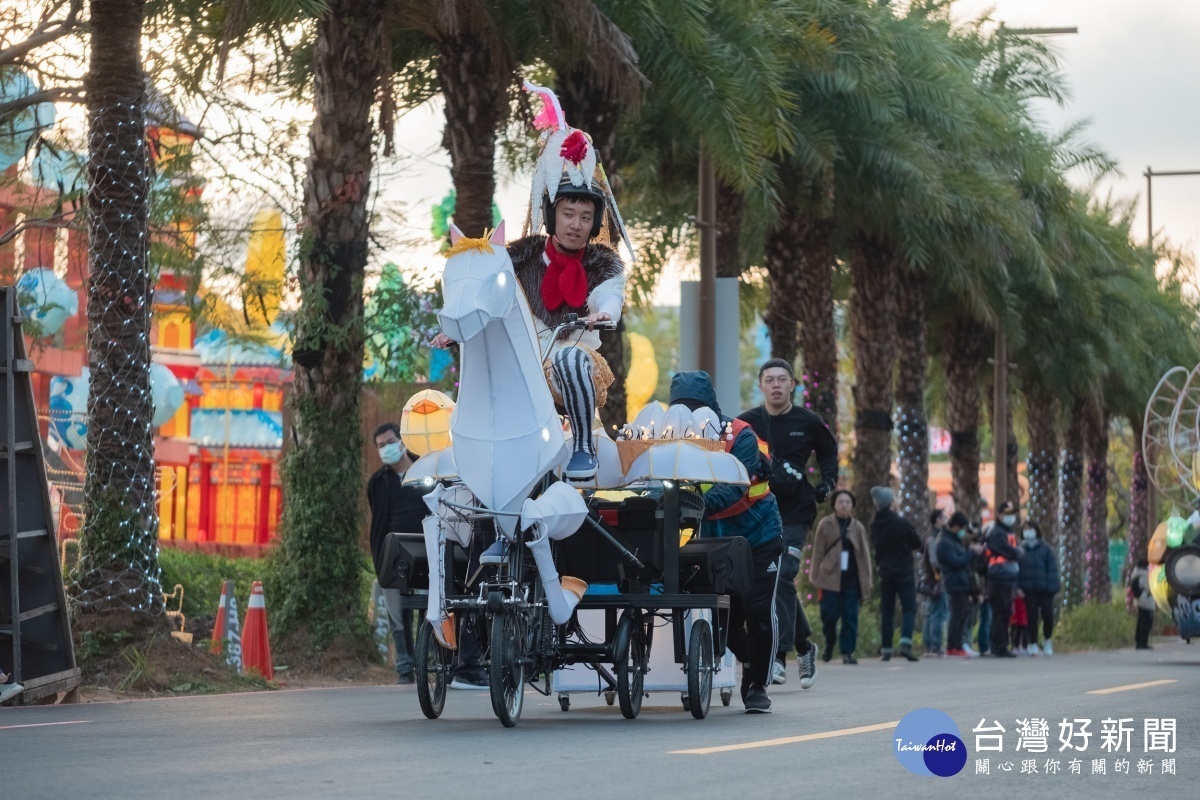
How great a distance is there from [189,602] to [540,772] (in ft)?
69.6

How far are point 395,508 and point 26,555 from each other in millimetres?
3464

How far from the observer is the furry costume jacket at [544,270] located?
1020cm

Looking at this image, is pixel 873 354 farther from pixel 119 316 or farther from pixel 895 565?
pixel 119 316

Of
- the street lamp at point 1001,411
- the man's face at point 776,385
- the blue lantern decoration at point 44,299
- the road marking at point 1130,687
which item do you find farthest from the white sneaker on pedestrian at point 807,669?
the street lamp at point 1001,411

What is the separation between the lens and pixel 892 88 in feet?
78.5

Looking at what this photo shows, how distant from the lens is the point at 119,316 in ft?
46.5

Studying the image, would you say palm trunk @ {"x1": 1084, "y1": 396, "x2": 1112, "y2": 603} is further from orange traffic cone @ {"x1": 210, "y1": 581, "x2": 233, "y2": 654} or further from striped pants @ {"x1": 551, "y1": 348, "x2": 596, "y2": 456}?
striped pants @ {"x1": 551, "y1": 348, "x2": 596, "y2": 456}

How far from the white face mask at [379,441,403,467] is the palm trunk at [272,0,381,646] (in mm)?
1802

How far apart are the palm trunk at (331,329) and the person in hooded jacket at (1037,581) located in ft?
41.3

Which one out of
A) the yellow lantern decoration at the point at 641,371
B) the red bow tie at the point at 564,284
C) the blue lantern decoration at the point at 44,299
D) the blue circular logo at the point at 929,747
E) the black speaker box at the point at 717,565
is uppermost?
the yellow lantern decoration at the point at 641,371

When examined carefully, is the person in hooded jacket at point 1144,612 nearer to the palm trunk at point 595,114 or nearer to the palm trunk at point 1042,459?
the palm trunk at point 1042,459

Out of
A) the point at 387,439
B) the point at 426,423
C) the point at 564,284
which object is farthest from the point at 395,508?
the point at 564,284

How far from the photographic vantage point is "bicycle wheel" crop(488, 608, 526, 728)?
356 inches

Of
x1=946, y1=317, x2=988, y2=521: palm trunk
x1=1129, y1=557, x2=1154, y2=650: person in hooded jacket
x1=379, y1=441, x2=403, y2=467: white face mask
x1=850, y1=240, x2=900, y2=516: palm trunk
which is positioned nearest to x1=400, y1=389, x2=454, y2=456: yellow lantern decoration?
x1=379, y1=441, x2=403, y2=467: white face mask
